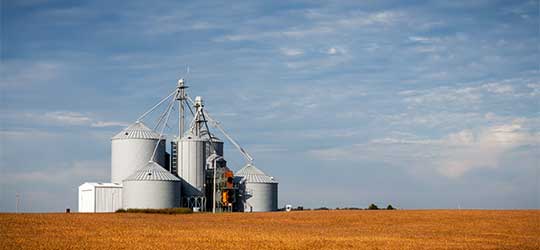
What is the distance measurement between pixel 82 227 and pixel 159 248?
16753mm

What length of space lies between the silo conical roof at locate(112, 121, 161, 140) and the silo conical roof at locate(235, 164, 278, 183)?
1216 cm

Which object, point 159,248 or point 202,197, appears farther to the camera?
point 202,197

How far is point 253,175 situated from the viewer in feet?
320

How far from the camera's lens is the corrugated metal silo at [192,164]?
3585 inches

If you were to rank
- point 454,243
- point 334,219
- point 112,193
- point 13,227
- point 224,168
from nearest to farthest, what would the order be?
point 454,243, point 13,227, point 334,219, point 112,193, point 224,168

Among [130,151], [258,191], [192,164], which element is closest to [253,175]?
[258,191]

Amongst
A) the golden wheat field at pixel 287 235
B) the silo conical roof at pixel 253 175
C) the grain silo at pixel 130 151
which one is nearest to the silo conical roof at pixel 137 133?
the grain silo at pixel 130 151

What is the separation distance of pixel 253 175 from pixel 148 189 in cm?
1736

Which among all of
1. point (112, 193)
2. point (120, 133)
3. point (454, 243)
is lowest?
point (454, 243)

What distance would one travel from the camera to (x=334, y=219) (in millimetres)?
68875

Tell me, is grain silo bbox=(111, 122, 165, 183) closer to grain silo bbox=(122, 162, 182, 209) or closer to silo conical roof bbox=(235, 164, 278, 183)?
grain silo bbox=(122, 162, 182, 209)

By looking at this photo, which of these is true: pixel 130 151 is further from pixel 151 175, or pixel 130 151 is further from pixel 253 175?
pixel 253 175

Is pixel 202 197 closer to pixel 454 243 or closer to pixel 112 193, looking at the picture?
pixel 112 193

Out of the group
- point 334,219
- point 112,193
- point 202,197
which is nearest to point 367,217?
point 334,219
